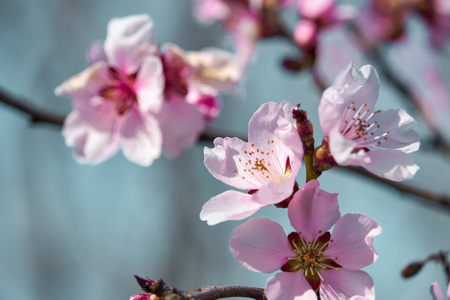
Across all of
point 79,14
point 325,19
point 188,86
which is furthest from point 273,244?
point 79,14

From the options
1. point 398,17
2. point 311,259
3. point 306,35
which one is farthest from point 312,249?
point 398,17

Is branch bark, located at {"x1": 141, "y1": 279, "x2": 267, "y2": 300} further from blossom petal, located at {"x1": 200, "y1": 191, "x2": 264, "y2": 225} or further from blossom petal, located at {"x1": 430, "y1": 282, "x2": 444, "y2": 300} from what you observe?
blossom petal, located at {"x1": 430, "y1": 282, "x2": 444, "y2": 300}

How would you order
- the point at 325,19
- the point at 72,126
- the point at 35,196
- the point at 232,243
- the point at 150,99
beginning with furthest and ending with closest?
the point at 35,196, the point at 325,19, the point at 72,126, the point at 150,99, the point at 232,243

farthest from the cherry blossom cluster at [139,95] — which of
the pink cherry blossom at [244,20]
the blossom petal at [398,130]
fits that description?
the blossom petal at [398,130]

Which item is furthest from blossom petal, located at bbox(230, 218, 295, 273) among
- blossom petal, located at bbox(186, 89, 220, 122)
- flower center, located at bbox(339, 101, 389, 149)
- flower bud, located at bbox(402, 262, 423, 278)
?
blossom petal, located at bbox(186, 89, 220, 122)

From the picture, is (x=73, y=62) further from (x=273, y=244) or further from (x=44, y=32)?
(x=273, y=244)

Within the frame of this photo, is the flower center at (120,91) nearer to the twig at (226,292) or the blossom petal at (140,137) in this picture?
the blossom petal at (140,137)
